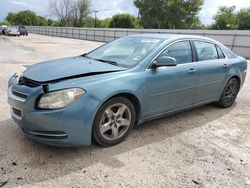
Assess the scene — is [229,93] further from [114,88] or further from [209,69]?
[114,88]

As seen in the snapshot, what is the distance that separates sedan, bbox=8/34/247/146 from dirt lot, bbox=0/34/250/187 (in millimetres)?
252

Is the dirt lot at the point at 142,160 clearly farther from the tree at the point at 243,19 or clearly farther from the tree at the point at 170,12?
the tree at the point at 243,19

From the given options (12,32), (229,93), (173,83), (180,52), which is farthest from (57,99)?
(12,32)

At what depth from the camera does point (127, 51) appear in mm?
4094

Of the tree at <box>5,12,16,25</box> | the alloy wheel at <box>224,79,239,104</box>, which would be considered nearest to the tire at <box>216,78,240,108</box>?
the alloy wheel at <box>224,79,239,104</box>

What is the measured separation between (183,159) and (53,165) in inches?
61.9

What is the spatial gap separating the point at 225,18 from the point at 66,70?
66370mm

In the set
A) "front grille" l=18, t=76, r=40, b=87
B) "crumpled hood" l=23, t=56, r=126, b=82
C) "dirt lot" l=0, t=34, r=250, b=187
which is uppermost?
"crumpled hood" l=23, t=56, r=126, b=82

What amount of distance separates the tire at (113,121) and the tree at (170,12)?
163 feet

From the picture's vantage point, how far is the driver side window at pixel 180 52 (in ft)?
13.3

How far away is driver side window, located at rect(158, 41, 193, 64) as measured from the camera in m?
4.04

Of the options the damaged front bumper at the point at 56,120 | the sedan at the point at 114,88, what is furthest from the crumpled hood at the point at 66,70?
the damaged front bumper at the point at 56,120

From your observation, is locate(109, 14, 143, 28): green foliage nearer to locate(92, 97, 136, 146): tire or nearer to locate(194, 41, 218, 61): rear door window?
locate(194, 41, 218, 61): rear door window

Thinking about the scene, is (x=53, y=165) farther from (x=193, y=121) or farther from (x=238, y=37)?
(x=238, y=37)
